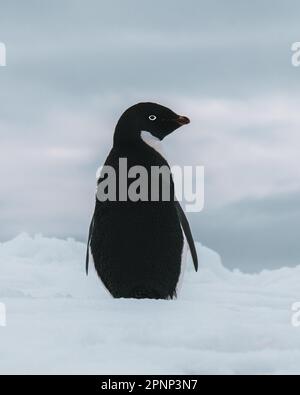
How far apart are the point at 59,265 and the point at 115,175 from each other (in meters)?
3.23

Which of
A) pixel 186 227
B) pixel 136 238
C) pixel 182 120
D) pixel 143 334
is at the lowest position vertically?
pixel 143 334

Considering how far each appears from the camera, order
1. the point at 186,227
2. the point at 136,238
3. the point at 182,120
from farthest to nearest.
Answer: the point at 182,120, the point at 186,227, the point at 136,238

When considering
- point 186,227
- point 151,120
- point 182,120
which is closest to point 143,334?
point 186,227

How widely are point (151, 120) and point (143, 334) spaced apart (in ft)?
5.61

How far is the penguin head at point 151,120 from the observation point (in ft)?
17.9

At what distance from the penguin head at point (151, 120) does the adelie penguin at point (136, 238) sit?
0.4 inches

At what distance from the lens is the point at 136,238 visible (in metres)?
5.12

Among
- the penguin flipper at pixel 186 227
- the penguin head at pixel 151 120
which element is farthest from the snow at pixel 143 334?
the penguin head at pixel 151 120

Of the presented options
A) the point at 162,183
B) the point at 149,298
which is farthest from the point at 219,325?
the point at 162,183

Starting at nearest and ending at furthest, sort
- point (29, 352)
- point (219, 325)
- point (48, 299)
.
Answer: point (29, 352), point (219, 325), point (48, 299)

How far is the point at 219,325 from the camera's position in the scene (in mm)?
4664

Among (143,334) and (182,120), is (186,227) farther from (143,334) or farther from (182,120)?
(143,334)

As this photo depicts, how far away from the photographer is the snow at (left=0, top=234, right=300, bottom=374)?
161 inches
